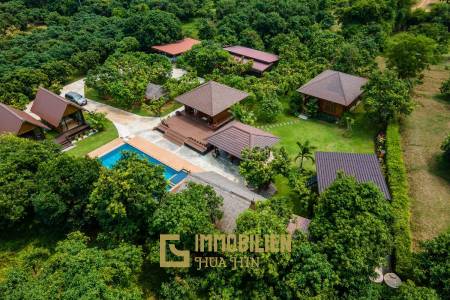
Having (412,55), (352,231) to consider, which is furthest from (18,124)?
(412,55)

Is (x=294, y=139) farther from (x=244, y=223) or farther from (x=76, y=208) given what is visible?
(x=76, y=208)

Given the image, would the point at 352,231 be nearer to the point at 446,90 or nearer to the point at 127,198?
the point at 127,198

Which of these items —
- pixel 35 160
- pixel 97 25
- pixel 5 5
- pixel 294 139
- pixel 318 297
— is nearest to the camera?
pixel 318 297

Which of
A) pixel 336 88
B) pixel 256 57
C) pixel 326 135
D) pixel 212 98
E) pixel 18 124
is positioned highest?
pixel 336 88

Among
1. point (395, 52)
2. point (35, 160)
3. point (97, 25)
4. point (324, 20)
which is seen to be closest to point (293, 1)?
point (324, 20)

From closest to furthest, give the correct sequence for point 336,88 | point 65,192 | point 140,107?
point 65,192 → point 336,88 → point 140,107

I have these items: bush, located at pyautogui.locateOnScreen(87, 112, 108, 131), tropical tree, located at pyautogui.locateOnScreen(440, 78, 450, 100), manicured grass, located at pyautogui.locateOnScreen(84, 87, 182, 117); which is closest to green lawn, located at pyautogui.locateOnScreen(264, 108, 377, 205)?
tropical tree, located at pyautogui.locateOnScreen(440, 78, 450, 100)
